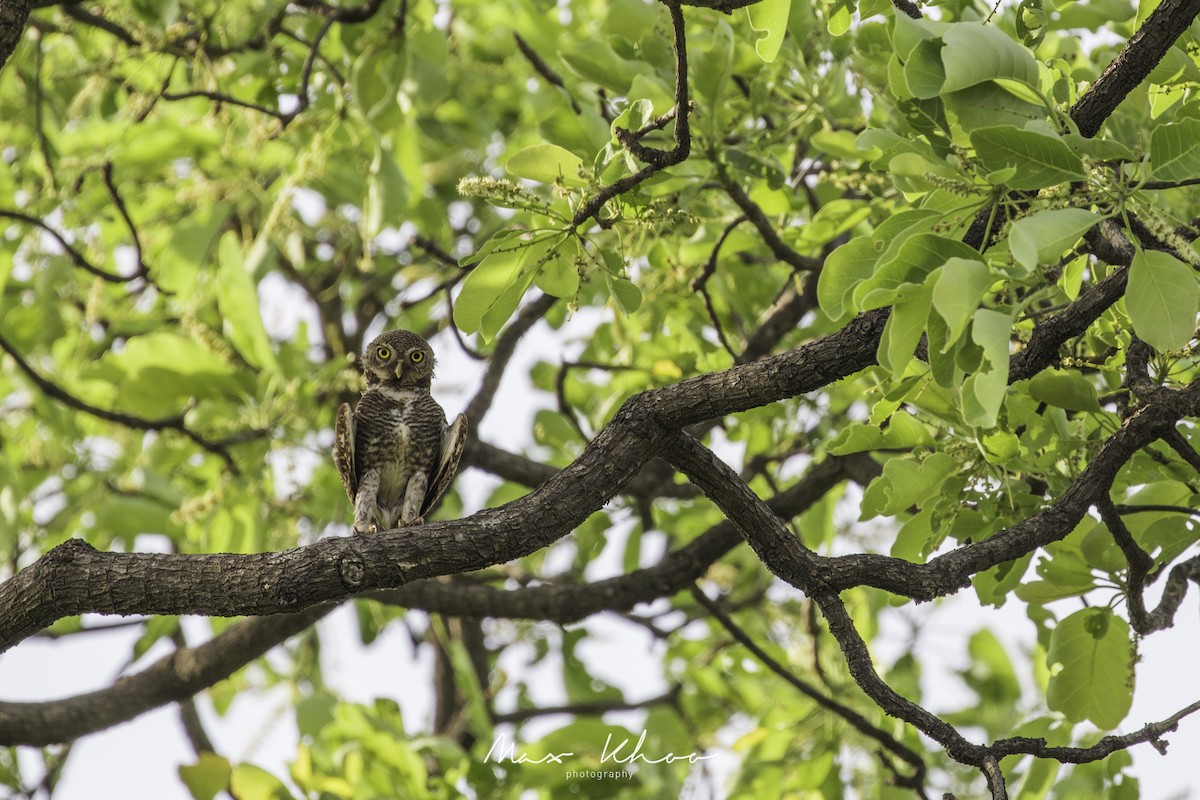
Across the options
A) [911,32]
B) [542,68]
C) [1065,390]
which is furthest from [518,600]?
[911,32]

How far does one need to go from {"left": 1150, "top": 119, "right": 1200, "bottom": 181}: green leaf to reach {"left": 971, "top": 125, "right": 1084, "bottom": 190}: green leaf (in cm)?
21

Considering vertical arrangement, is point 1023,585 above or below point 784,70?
below

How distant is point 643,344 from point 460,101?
2765mm

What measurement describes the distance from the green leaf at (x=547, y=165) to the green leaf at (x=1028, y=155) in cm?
105

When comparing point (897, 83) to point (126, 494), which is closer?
point (897, 83)

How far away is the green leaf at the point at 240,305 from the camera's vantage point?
549 centimetres

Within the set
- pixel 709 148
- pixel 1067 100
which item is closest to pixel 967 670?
pixel 709 148

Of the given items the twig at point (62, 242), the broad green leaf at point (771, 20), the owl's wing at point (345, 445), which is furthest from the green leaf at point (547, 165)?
the twig at point (62, 242)

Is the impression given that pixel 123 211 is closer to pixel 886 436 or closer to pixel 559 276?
pixel 559 276

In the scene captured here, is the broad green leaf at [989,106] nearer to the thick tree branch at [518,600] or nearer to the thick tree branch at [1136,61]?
the thick tree branch at [1136,61]

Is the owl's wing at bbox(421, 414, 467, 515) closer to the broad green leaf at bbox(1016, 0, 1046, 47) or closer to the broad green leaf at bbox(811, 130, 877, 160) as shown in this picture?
the broad green leaf at bbox(811, 130, 877, 160)

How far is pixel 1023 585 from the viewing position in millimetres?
3750

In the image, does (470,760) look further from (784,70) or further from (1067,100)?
(1067,100)

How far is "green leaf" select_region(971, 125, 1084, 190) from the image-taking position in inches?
99.7
